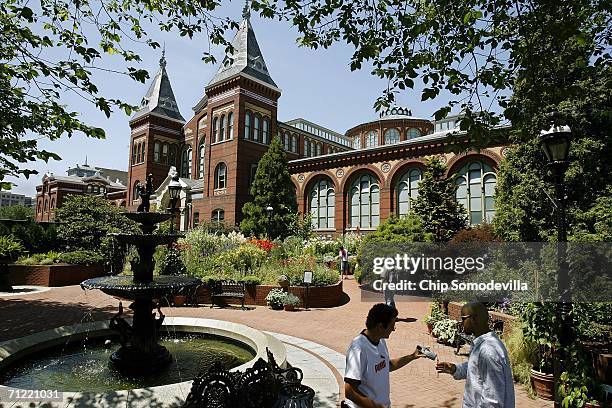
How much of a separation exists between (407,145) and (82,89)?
24366mm

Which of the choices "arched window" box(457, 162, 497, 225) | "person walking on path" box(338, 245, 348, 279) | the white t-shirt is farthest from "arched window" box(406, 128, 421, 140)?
the white t-shirt

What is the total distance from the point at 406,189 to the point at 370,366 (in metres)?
26.7

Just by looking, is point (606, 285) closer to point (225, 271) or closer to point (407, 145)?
point (225, 271)

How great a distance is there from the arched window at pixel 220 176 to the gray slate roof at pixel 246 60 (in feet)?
26.4

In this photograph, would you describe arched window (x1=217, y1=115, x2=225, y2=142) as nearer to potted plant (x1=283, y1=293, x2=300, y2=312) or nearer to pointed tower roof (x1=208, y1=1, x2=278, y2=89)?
pointed tower roof (x1=208, y1=1, x2=278, y2=89)

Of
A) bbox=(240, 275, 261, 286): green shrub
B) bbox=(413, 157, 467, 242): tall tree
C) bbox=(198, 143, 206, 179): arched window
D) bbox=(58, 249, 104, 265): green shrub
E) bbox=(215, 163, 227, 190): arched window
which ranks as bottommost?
bbox=(240, 275, 261, 286): green shrub

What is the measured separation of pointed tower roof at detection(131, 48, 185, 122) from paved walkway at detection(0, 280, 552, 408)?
32424 millimetres

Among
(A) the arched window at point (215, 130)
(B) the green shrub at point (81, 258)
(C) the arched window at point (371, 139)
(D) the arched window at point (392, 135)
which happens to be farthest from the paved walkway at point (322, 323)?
(C) the arched window at point (371, 139)

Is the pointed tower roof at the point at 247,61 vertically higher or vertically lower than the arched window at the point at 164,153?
higher

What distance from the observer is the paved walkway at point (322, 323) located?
602 cm

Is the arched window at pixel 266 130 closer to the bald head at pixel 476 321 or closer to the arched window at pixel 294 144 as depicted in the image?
the arched window at pixel 294 144

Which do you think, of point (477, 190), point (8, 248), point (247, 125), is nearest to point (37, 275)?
point (8, 248)

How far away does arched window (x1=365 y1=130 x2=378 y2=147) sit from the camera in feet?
171

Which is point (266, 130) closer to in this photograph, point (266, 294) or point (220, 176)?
point (220, 176)
